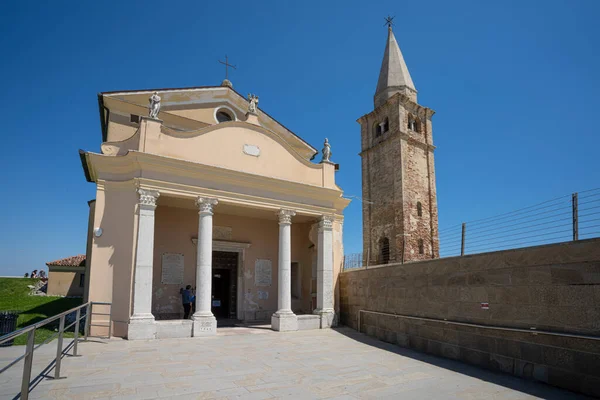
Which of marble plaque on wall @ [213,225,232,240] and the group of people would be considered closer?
the group of people

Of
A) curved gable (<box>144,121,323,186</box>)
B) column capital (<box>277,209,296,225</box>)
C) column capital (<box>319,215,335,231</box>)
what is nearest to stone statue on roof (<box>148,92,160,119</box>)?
curved gable (<box>144,121,323,186</box>)

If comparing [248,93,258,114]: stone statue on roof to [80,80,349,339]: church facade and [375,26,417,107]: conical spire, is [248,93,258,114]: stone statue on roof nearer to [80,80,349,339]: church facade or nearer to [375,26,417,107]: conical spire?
[80,80,349,339]: church facade

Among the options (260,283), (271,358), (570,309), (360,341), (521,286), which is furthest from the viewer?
(260,283)

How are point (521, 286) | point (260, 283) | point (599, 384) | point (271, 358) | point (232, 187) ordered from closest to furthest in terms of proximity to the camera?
point (599, 384) → point (521, 286) → point (271, 358) → point (232, 187) → point (260, 283)

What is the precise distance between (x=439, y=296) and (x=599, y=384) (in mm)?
3436

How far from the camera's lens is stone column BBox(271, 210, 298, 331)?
1179 centimetres

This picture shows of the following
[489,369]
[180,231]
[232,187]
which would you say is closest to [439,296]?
[489,369]

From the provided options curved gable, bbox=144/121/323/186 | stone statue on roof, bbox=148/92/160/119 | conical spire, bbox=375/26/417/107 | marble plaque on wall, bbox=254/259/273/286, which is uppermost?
conical spire, bbox=375/26/417/107

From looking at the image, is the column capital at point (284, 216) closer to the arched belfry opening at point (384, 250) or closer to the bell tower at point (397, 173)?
the bell tower at point (397, 173)

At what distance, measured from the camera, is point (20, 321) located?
1234 centimetres

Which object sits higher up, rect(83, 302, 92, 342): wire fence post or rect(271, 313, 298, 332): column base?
rect(83, 302, 92, 342): wire fence post

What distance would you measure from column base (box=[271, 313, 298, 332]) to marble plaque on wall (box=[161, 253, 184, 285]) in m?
3.53

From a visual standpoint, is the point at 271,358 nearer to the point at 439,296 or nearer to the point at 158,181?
the point at 439,296

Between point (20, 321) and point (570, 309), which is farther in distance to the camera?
point (20, 321)
